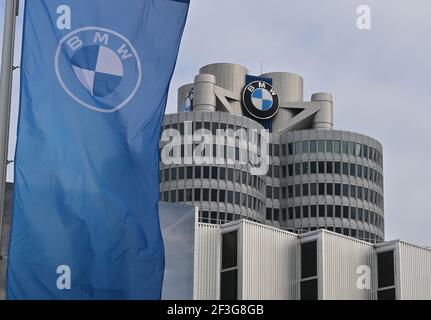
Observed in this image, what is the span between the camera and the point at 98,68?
21156 mm

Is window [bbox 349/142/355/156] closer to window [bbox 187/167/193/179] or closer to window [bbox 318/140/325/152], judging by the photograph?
window [bbox 318/140/325/152]

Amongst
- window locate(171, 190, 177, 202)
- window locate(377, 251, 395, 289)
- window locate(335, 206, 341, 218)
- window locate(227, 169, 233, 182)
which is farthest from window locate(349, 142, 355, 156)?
window locate(377, 251, 395, 289)

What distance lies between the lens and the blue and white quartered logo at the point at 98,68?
67.8ft

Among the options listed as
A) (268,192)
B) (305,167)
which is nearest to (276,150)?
(305,167)

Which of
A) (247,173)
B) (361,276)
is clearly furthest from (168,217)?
(247,173)

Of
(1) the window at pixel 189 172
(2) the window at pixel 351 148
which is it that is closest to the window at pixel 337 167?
(2) the window at pixel 351 148

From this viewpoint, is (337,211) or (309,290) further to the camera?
(337,211)

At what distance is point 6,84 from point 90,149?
90.7 inches

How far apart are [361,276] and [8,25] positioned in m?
57.8

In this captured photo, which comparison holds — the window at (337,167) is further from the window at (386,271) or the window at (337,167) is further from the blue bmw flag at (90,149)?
the blue bmw flag at (90,149)

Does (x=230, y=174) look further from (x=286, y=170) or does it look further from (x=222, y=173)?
(x=286, y=170)

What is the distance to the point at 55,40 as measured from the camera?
20469 millimetres

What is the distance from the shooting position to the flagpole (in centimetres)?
1867

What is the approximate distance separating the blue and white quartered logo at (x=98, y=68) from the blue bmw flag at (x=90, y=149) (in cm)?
2
